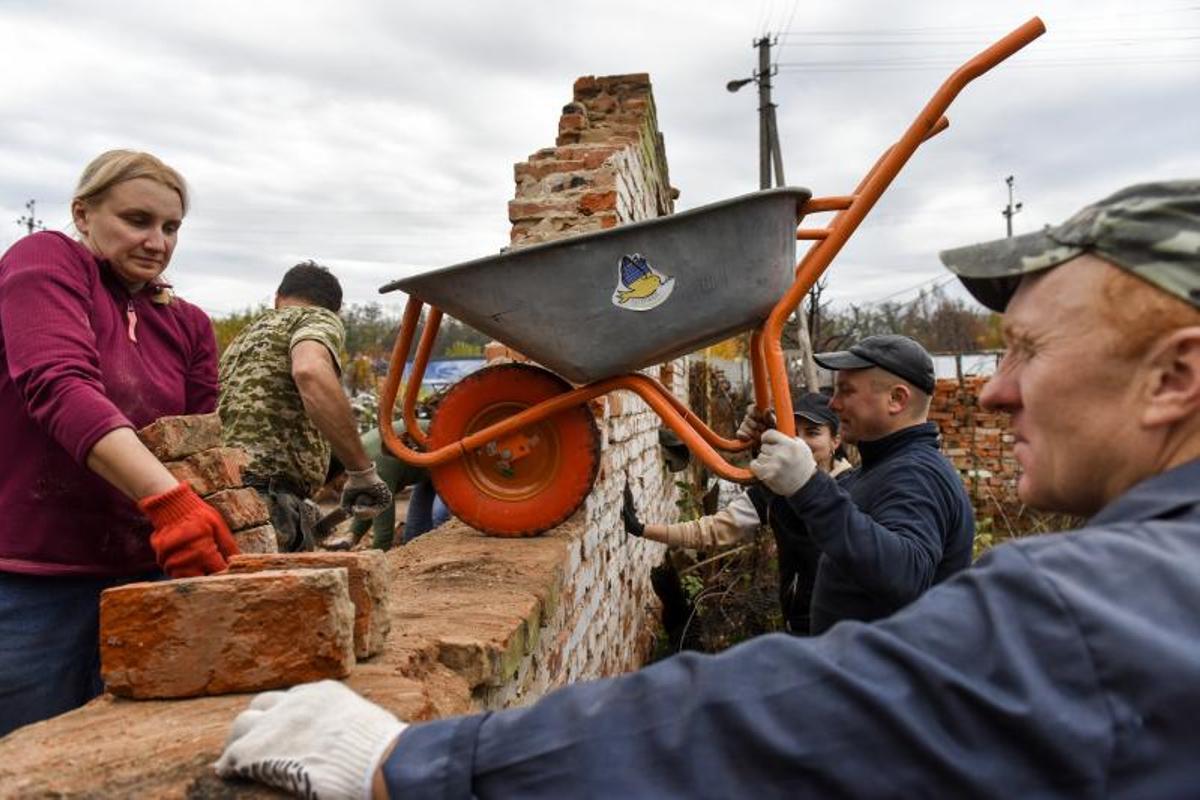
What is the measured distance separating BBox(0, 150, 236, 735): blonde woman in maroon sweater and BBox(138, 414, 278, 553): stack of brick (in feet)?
0.24

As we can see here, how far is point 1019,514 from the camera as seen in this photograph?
802cm

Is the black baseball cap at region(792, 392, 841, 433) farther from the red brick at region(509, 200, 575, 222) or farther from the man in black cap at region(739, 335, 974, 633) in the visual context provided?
the red brick at region(509, 200, 575, 222)

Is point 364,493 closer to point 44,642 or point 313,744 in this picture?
point 44,642

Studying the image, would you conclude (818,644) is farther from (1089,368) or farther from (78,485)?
(78,485)

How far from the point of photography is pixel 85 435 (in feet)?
4.52

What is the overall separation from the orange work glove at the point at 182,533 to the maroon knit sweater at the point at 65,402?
160 mm

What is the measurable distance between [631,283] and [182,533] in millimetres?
1283

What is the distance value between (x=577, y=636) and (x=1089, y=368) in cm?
223

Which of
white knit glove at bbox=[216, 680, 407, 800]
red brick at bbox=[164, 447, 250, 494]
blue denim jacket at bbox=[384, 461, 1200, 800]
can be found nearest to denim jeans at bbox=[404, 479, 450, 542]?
red brick at bbox=[164, 447, 250, 494]

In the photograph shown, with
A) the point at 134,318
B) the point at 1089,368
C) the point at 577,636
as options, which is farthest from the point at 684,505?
the point at 1089,368

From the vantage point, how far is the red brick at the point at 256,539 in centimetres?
178

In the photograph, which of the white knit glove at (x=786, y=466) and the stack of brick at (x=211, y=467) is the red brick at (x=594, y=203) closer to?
the white knit glove at (x=786, y=466)

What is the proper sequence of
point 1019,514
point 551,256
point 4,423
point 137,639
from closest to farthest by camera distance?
point 137,639
point 4,423
point 551,256
point 1019,514

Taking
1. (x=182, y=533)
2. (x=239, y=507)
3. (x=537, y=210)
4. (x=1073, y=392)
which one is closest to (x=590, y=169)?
(x=537, y=210)
